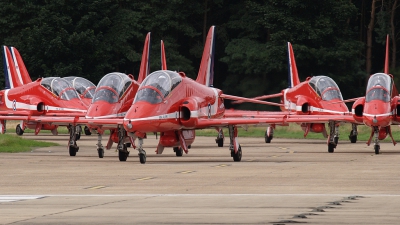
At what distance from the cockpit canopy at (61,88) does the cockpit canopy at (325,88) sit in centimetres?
1061

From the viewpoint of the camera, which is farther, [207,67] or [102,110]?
[207,67]

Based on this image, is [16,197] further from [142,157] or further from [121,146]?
[121,146]

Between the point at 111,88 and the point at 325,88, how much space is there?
12.9 meters

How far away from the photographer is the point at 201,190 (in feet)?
57.5

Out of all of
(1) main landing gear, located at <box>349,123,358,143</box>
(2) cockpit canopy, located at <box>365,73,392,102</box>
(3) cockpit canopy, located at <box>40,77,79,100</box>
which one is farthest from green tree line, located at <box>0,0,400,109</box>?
(2) cockpit canopy, located at <box>365,73,392,102</box>

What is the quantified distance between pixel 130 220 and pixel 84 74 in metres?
62.5

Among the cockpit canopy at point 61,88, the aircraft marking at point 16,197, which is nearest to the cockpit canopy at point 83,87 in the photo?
the cockpit canopy at point 61,88

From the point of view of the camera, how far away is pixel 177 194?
16.7 m

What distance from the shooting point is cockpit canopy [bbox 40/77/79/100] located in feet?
147

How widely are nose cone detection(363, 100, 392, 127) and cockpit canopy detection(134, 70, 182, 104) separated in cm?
713

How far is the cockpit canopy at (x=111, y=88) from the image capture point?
31.6 meters

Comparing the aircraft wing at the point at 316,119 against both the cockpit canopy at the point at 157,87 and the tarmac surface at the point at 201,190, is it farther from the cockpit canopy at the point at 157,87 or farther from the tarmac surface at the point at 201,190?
the cockpit canopy at the point at 157,87

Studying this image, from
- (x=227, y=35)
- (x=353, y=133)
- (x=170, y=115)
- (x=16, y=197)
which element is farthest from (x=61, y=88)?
(x=227, y=35)

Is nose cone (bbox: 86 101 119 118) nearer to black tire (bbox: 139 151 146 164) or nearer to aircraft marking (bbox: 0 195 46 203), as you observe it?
black tire (bbox: 139 151 146 164)
